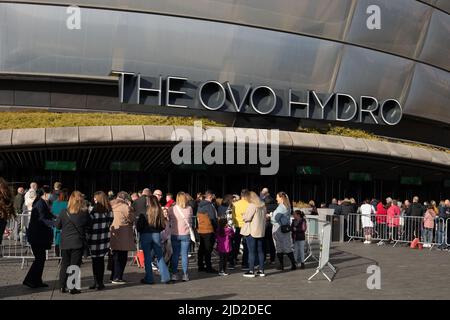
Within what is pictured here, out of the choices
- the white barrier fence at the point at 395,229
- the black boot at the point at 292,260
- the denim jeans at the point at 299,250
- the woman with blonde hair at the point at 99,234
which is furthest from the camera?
the white barrier fence at the point at 395,229

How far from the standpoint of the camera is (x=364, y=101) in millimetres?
34250

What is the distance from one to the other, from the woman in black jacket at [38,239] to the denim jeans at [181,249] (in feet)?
8.89

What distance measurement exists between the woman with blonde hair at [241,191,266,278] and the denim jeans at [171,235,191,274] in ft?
4.59

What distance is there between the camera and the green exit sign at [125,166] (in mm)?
32156

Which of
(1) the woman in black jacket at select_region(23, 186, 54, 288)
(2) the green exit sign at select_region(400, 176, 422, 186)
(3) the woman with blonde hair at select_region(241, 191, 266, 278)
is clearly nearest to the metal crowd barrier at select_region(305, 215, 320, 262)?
(3) the woman with blonde hair at select_region(241, 191, 266, 278)

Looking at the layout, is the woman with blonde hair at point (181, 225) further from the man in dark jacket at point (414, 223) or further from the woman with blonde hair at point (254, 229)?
the man in dark jacket at point (414, 223)

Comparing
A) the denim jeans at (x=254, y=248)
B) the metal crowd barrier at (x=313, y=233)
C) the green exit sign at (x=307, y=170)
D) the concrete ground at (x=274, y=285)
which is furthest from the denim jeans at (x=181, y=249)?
the green exit sign at (x=307, y=170)

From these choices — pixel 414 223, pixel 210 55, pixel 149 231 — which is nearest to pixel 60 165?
pixel 210 55

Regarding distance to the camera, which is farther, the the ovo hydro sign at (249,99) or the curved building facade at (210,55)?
the curved building facade at (210,55)

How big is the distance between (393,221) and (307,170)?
8440 mm

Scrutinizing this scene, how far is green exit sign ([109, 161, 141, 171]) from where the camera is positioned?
1266 inches

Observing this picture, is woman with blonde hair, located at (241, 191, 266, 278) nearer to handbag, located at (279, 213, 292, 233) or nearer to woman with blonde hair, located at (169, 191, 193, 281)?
handbag, located at (279, 213, 292, 233)

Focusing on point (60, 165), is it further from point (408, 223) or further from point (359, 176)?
point (359, 176)
